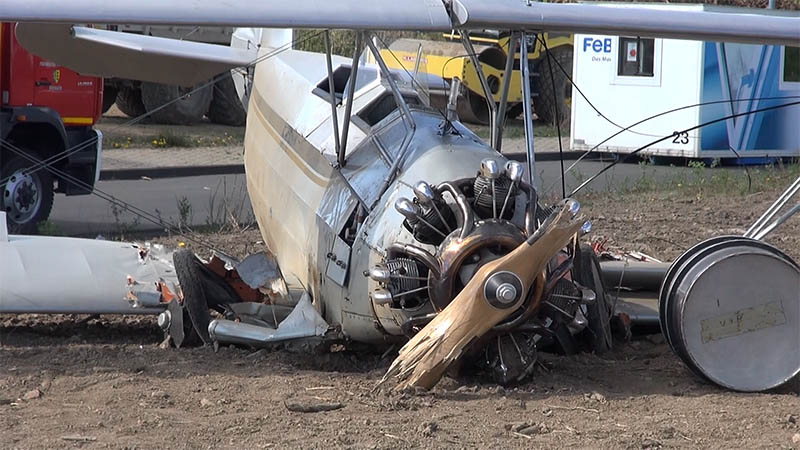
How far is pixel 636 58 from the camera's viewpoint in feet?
68.5

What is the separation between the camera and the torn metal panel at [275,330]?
6.97 m

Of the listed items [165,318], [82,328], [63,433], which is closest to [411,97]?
[165,318]

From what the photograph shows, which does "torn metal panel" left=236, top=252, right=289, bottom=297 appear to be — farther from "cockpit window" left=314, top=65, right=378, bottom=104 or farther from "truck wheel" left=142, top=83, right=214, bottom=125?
"truck wheel" left=142, top=83, right=214, bottom=125

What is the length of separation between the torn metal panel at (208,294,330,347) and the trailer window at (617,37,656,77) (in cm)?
1467

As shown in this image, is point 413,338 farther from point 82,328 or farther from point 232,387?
point 82,328

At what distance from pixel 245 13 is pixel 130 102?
1667 centimetres

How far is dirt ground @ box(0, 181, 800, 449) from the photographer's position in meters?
5.48

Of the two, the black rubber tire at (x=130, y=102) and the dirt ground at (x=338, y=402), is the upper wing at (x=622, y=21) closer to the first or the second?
the dirt ground at (x=338, y=402)

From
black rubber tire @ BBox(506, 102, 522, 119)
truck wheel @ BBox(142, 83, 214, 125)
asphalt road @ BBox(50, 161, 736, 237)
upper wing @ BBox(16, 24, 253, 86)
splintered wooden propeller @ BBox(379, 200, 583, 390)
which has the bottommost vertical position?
black rubber tire @ BBox(506, 102, 522, 119)

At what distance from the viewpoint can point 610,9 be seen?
7695mm

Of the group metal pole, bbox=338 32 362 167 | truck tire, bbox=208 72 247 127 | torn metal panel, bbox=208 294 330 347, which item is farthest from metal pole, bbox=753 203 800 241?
truck tire, bbox=208 72 247 127

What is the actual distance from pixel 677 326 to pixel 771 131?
611 inches

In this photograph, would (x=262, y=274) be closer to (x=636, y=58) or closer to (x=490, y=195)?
(x=490, y=195)

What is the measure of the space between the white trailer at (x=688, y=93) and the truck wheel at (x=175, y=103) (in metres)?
7.09
